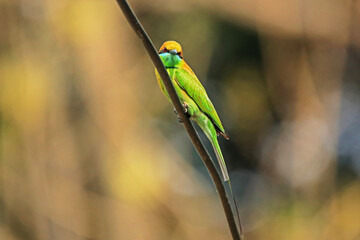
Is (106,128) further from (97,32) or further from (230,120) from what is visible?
(230,120)

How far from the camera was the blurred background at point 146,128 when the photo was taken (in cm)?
607

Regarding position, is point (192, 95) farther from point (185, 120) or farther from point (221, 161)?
point (185, 120)

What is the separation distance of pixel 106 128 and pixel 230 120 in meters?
2.84

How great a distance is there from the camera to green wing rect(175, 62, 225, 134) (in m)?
1.89

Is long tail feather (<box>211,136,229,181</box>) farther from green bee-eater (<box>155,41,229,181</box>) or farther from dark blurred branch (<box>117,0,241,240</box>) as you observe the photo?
dark blurred branch (<box>117,0,241,240</box>)

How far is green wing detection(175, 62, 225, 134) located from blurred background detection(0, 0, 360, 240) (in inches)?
153

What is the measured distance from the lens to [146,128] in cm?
673

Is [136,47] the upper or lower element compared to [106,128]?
upper

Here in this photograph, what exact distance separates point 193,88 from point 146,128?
4.78m

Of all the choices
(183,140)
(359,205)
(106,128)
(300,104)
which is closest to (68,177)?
(106,128)

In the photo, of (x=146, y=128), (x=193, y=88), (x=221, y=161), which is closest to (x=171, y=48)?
(x=193, y=88)

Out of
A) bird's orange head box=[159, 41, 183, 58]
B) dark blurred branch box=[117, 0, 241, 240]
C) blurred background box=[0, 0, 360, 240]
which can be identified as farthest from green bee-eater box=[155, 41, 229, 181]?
blurred background box=[0, 0, 360, 240]

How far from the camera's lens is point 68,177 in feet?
20.1

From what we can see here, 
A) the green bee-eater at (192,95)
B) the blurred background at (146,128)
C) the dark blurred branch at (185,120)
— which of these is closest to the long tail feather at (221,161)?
the green bee-eater at (192,95)
